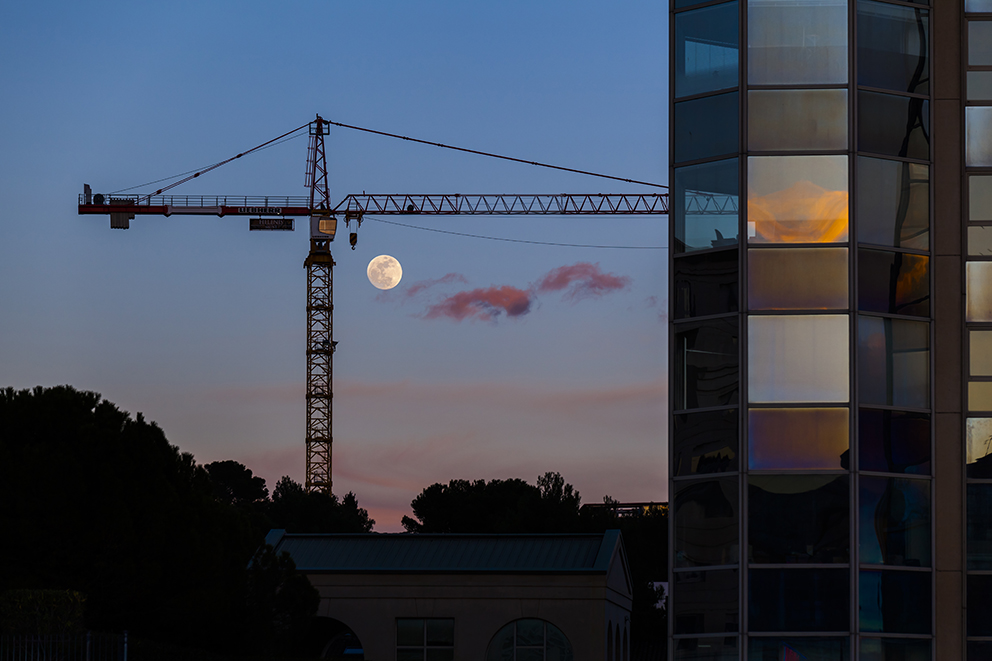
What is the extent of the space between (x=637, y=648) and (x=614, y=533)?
3140 centimetres

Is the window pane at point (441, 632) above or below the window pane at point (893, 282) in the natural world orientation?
below

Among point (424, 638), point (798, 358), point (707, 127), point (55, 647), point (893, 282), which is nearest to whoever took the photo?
point (798, 358)

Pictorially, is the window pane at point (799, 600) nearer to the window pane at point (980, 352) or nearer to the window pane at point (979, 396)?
the window pane at point (979, 396)

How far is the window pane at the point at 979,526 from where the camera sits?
20953mm

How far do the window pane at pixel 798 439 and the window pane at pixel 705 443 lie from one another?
1.16ft

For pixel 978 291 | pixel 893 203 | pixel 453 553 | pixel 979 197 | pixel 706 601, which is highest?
pixel 979 197

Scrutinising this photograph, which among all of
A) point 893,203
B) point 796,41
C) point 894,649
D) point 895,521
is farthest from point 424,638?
point 796,41

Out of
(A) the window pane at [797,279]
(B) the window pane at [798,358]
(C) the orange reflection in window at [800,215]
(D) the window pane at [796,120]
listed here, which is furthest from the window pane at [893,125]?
(B) the window pane at [798,358]

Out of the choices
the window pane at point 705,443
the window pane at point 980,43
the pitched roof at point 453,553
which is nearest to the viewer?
the window pane at point 705,443

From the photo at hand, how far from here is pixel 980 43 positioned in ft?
73.0

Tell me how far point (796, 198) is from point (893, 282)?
221 cm

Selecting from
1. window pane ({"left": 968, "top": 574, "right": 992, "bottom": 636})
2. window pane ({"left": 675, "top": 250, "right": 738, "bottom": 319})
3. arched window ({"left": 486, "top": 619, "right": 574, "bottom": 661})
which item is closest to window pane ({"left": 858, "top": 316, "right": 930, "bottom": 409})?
window pane ({"left": 675, "top": 250, "right": 738, "bottom": 319})

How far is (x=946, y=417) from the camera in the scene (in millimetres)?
21484

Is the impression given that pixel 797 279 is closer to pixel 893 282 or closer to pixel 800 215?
pixel 800 215
